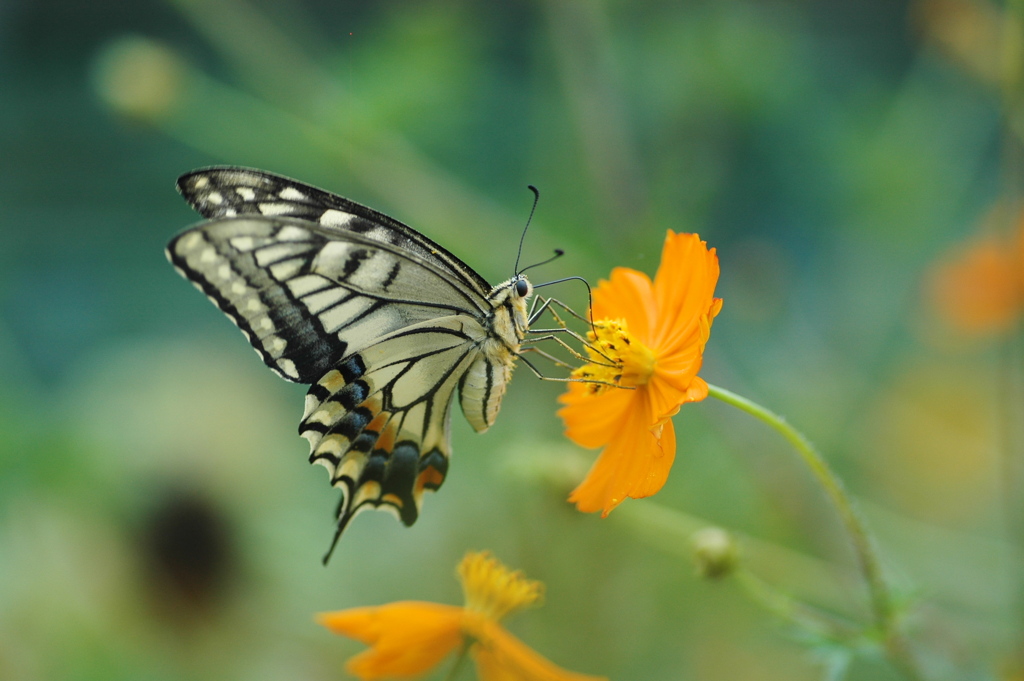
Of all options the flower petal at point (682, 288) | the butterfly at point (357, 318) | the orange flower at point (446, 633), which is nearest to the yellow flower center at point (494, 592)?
the orange flower at point (446, 633)

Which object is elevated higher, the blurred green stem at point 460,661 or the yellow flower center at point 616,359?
the yellow flower center at point 616,359

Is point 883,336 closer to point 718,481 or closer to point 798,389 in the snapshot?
point 798,389

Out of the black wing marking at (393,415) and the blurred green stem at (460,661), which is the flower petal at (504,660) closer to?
the blurred green stem at (460,661)

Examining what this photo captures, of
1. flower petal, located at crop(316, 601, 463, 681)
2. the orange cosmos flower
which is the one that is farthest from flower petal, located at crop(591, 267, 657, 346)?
flower petal, located at crop(316, 601, 463, 681)

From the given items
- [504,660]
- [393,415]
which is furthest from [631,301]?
[504,660]

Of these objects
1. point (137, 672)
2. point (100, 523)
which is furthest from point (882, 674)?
point (100, 523)

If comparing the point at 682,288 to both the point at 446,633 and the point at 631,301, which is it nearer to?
the point at 631,301

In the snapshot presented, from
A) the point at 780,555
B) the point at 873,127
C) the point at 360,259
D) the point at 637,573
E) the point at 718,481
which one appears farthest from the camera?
the point at 873,127
